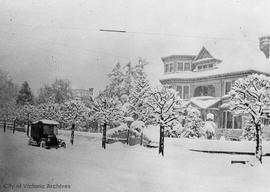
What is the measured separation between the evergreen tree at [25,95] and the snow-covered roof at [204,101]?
1.93 m

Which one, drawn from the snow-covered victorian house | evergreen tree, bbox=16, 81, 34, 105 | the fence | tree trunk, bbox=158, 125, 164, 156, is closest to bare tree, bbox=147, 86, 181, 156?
tree trunk, bbox=158, 125, 164, 156

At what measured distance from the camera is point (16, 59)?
3.65m

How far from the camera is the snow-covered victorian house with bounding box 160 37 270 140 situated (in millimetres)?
3734

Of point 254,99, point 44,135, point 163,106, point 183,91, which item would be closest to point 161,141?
point 163,106

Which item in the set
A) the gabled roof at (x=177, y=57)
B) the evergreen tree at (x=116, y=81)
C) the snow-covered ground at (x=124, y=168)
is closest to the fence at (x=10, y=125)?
the snow-covered ground at (x=124, y=168)

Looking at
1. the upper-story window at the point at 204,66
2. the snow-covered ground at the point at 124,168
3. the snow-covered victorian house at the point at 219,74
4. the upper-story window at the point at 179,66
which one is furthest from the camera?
the upper-story window at the point at 204,66

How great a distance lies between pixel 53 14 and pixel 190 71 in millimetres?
1871

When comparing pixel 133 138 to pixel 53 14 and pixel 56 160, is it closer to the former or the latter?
pixel 56 160

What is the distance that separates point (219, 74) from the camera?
13.3 ft

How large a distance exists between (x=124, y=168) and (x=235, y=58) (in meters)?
2.00

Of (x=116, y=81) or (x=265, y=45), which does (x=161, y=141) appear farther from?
(x=265, y=45)

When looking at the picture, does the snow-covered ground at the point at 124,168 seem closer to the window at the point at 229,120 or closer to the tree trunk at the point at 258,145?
the tree trunk at the point at 258,145

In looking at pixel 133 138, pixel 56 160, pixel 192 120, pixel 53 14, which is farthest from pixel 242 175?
pixel 53 14

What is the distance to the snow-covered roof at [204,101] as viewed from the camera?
3.73m
